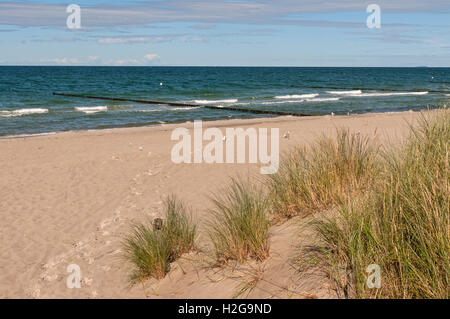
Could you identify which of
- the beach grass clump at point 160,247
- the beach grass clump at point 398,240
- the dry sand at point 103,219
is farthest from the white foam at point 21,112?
the beach grass clump at point 398,240

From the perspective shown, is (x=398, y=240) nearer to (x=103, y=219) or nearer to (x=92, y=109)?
(x=103, y=219)

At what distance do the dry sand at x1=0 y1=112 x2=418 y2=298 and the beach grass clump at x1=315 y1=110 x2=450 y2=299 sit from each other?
1.18 feet

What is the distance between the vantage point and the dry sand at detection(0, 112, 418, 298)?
4746mm

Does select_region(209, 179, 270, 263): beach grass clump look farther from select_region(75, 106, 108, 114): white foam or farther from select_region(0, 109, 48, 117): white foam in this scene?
select_region(75, 106, 108, 114): white foam

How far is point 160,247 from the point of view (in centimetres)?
539

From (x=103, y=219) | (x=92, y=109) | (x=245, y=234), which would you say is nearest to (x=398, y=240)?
(x=245, y=234)

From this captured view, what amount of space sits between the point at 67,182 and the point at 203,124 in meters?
11.5

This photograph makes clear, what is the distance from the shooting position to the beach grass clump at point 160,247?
5352 millimetres

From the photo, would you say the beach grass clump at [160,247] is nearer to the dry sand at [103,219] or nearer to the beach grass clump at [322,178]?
the dry sand at [103,219]

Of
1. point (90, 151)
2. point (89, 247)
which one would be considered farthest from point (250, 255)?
point (90, 151)

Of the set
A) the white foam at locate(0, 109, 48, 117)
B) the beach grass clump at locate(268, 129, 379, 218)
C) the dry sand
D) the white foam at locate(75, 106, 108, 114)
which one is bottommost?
the dry sand

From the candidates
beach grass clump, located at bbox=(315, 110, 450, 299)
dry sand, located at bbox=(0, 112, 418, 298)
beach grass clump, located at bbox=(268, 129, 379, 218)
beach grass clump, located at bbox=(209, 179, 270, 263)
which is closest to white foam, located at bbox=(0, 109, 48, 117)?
dry sand, located at bbox=(0, 112, 418, 298)
